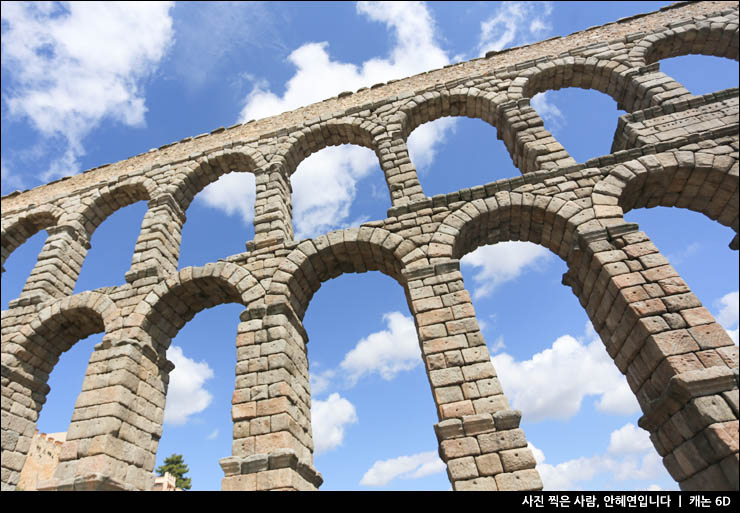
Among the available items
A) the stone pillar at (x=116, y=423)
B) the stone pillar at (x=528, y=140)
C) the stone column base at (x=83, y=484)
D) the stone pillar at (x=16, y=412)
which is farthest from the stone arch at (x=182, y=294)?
the stone pillar at (x=528, y=140)

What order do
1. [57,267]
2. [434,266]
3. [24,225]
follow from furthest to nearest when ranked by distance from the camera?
[24,225]
[57,267]
[434,266]

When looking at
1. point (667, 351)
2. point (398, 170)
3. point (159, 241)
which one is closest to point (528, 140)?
point (398, 170)

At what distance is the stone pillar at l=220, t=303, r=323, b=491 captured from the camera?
19.7ft

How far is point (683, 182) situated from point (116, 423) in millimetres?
11744

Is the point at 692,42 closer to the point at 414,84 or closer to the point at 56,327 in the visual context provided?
the point at 414,84

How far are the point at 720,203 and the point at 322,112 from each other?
9.76 metres

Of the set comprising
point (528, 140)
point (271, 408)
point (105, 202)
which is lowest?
point (271, 408)

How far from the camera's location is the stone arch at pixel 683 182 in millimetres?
7750

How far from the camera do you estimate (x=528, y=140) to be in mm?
9516

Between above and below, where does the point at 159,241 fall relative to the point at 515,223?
above

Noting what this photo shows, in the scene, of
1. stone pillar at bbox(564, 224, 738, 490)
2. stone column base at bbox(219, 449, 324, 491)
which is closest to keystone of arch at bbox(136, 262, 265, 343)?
stone column base at bbox(219, 449, 324, 491)

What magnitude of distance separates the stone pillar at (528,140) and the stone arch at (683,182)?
103 centimetres
